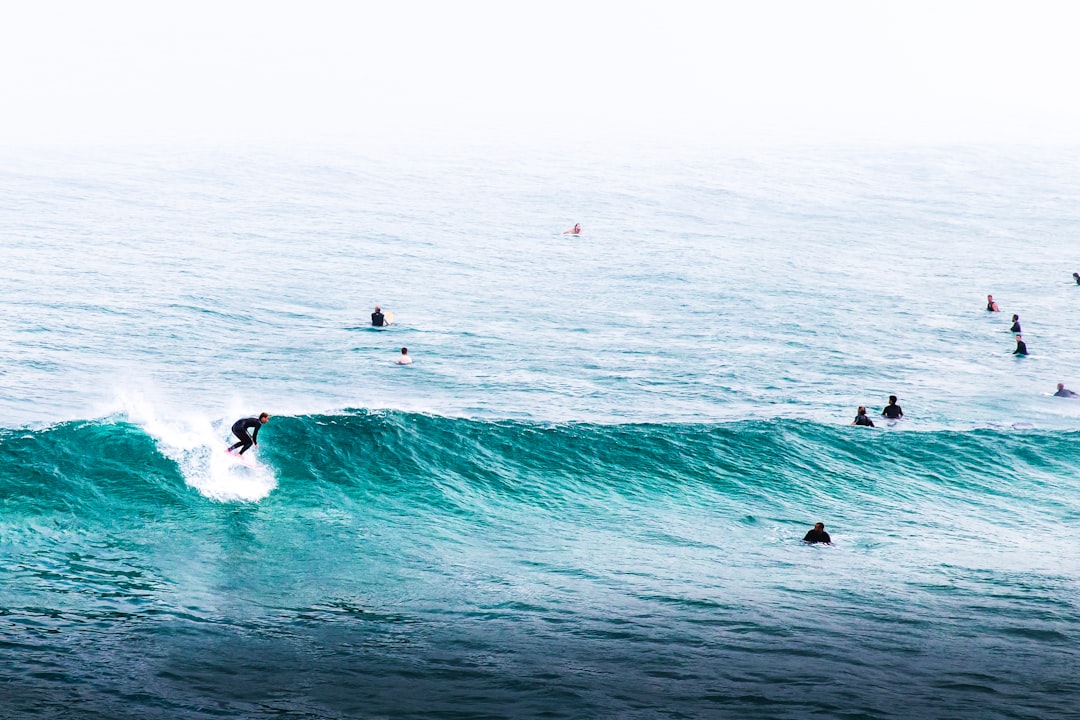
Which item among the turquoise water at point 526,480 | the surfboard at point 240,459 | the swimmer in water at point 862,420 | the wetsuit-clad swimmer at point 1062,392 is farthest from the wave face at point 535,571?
the wetsuit-clad swimmer at point 1062,392

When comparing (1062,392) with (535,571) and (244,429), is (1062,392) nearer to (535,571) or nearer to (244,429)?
(535,571)

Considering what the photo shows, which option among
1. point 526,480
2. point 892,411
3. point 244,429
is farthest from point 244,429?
point 892,411

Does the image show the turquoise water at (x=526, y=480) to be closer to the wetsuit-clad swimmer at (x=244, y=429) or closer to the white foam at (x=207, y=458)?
the white foam at (x=207, y=458)

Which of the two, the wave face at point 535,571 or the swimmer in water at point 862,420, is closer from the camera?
the wave face at point 535,571

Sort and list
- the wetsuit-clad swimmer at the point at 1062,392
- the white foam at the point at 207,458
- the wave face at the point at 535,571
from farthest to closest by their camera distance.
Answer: the wetsuit-clad swimmer at the point at 1062,392 → the white foam at the point at 207,458 → the wave face at the point at 535,571

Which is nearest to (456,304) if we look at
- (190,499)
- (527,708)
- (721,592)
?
→ (190,499)

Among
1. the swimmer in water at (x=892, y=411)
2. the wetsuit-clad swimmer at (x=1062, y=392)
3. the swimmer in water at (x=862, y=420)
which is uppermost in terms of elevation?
the wetsuit-clad swimmer at (x=1062, y=392)

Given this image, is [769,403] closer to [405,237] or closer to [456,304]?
[456,304]
